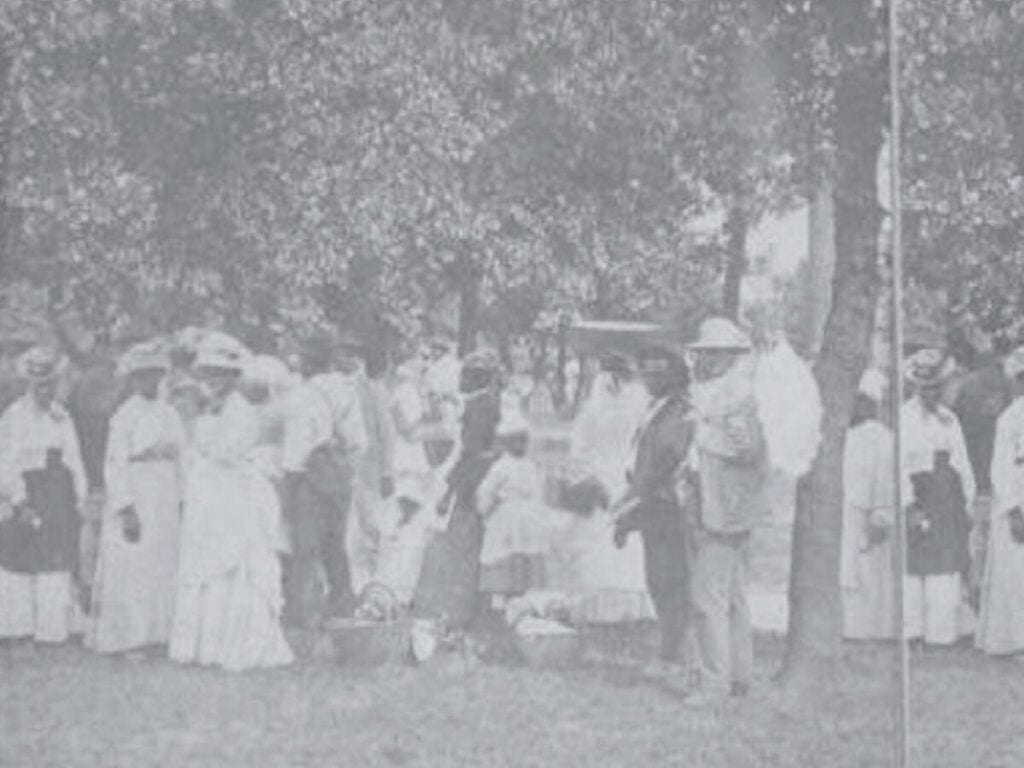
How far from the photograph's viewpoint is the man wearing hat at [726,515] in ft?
34.1

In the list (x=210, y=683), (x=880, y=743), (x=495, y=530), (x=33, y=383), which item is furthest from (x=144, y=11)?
(x=880, y=743)

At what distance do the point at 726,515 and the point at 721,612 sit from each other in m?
0.51

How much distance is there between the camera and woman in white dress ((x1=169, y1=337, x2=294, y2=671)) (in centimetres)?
1170

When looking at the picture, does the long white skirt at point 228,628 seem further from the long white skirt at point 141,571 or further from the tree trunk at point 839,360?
the tree trunk at point 839,360

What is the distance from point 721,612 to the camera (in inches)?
412

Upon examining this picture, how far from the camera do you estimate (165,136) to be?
706 inches

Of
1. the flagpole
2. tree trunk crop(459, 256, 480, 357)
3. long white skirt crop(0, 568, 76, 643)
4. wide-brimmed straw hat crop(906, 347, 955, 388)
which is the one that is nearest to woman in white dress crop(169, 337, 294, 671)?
long white skirt crop(0, 568, 76, 643)

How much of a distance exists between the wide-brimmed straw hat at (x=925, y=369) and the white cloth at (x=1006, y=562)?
1.87 ft

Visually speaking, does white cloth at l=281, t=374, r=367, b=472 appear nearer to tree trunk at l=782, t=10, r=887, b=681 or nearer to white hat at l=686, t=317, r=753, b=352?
white hat at l=686, t=317, r=753, b=352

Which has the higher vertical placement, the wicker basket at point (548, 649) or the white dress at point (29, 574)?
the white dress at point (29, 574)

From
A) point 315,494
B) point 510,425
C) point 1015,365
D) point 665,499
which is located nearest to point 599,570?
point 510,425

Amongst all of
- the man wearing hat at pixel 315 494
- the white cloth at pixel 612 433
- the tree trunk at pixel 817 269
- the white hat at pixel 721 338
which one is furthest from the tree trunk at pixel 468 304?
the white hat at pixel 721 338

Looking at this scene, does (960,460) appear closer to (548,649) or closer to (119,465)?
(548,649)

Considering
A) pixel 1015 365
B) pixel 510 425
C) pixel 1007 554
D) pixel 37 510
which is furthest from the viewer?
pixel 1015 365
